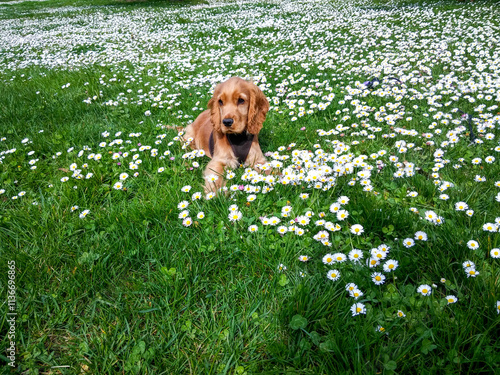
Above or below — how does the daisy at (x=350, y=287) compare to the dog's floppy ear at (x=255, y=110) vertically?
below

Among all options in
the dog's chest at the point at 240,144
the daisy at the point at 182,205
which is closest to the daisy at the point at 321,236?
the daisy at the point at 182,205

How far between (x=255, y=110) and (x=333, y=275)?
2.53 meters

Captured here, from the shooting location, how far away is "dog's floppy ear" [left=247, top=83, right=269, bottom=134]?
154 inches

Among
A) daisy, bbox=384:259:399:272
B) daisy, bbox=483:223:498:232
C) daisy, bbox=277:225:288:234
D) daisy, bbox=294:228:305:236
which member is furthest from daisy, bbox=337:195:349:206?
daisy, bbox=483:223:498:232

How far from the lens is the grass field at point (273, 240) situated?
5.90 feet

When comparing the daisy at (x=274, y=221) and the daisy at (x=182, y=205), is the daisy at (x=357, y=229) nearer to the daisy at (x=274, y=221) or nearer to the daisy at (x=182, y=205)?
the daisy at (x=274, y=221)

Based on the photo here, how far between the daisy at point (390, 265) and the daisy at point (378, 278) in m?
0.07

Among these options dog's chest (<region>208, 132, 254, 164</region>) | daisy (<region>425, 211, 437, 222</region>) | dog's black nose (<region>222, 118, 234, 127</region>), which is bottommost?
daisy (<region>425, 211, 437, 222</region>)

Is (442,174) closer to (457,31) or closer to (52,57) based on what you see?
(457,31)

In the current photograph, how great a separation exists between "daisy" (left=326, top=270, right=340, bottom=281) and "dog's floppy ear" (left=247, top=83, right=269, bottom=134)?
91.4 inches

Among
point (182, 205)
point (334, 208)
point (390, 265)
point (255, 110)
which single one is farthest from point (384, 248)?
point (255, 110)

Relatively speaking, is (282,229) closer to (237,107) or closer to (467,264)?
(467,264)

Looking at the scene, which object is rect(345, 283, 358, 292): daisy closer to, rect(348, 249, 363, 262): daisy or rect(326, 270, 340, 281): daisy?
rect(326, 270, 340, 281): daisy

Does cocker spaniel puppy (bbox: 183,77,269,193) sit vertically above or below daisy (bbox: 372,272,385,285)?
above
